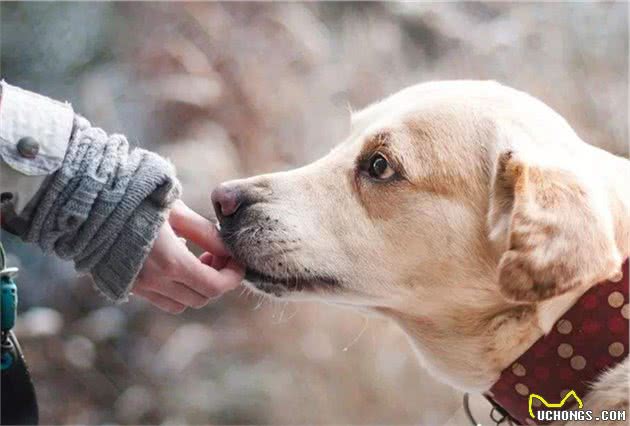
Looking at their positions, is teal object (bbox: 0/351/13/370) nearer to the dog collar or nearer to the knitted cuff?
the knitted cuff

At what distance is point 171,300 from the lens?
1.22 metres

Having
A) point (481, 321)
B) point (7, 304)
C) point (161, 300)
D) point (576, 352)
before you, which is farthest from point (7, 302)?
point (576, 352)

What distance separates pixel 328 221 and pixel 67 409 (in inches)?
49.5

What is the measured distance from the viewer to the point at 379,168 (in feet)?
3.89

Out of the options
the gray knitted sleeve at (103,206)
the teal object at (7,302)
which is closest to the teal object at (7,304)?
the teal object at (7,302)

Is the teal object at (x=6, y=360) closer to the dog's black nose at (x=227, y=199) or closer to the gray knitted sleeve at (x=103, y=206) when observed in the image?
the gray knitted sleeve at (x=103, y=206)

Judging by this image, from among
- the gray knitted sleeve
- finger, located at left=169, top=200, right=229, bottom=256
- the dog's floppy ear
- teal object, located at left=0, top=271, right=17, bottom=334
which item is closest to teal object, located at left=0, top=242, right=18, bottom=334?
teal object, located at left=0, top=271, right=17, bottom=334

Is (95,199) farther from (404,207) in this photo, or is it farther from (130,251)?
(404,207)

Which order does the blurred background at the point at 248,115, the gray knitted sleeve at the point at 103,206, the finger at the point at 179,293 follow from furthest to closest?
the blurred background at the point at 248,115 → the finger at the point at 179,293 → the gray knitted sleeve at the point at 103,206

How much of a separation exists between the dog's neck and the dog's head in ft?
0.05

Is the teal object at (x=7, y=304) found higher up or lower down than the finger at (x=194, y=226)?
lower down

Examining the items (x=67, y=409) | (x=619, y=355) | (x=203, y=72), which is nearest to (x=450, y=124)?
(x=619, y=355)

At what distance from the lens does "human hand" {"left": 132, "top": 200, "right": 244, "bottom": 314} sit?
113 centimetres

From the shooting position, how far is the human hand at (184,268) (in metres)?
1.13
